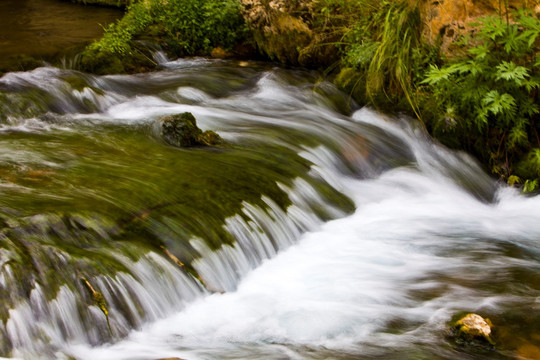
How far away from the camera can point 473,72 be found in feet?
18.0

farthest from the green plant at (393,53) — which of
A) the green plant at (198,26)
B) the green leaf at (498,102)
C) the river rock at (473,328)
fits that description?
the river rock at (473,328)

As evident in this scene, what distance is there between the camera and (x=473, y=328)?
10.3 ft

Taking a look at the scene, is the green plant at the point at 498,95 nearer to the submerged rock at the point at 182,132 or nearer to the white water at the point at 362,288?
the white water at the point at 362,288

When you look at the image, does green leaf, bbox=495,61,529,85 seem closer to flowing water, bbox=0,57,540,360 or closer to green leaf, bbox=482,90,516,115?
green leaf, bbox=482,90,516,115

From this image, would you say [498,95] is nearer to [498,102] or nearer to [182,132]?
[498,102]

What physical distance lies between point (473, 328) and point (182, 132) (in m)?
2.96

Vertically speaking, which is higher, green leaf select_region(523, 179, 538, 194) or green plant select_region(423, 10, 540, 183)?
green plant select_region(423, 10, 540, 183)

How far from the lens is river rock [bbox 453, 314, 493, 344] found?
3127 mm

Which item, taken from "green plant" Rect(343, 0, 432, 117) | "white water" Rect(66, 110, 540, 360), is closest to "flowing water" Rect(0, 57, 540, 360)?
"white water" Rect(66, 110, 540, 360)

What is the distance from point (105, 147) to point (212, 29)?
4.14m

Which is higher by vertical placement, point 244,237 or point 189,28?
point 189,28

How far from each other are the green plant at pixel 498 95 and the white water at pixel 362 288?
0.59m

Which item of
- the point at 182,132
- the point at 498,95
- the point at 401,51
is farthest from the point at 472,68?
the point at 182,132

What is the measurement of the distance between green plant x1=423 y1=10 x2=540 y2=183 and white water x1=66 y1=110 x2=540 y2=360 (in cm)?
59
